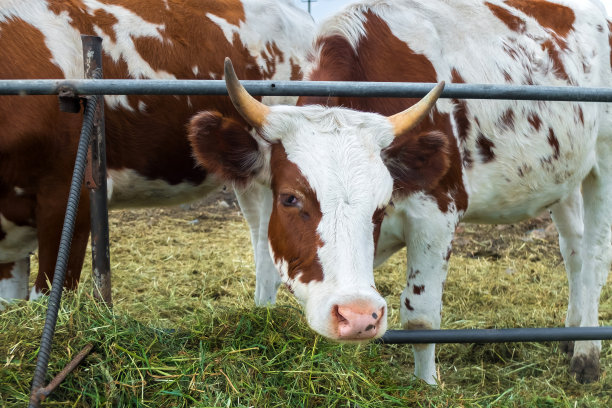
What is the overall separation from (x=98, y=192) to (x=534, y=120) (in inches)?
103

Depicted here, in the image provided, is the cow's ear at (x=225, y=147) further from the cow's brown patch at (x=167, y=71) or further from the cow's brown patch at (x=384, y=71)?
the cow's brown patch at (x=167, y=71)

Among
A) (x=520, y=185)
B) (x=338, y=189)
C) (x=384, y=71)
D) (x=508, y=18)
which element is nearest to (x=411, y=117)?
(x=338, y=189)

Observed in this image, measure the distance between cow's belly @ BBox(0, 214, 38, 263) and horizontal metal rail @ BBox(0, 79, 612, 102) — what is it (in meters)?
1.43

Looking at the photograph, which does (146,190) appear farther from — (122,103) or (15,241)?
(15,241)

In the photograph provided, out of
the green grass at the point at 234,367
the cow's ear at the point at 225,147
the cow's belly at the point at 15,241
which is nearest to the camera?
the green grass at the point at 234,367

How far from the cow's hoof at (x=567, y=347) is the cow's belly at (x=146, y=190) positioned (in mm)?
2602

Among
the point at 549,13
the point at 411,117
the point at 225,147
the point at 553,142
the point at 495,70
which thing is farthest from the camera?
the point at 549,13

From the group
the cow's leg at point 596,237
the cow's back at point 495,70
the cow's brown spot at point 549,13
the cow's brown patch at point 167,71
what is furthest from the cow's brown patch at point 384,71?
the cow's leg at point 596,237

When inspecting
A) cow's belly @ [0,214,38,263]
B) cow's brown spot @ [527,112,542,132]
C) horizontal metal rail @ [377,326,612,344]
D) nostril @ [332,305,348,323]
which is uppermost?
nostril @ [332,305,348,323]

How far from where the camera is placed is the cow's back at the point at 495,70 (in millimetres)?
3377

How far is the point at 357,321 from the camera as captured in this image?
209cm

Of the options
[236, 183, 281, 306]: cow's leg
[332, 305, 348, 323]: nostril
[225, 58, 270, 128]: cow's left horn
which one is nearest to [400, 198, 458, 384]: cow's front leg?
[225, 58, 270, 128]: cow's left horn

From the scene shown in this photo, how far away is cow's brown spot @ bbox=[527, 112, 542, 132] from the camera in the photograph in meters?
3.84

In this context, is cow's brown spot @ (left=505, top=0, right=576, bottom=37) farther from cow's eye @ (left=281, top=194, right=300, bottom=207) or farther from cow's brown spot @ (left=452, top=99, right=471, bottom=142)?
cow's eye @ (left=281, top=194, right=300, bottom=207)
